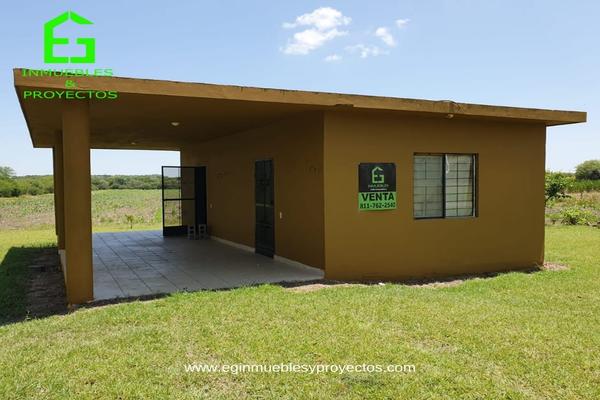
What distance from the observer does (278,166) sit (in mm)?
10070

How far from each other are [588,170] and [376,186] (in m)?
62.8

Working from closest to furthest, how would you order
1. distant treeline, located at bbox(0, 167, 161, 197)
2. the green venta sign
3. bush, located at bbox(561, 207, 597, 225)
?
the green venta sign
bush, located at bbox(561, 207, 597, 225)
distant treeline, located at bbox(0, 167, 161, 197)

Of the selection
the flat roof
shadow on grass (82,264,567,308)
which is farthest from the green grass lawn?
the flat roof

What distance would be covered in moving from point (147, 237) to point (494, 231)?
10420 millimetres

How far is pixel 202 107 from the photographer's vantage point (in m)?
7.90

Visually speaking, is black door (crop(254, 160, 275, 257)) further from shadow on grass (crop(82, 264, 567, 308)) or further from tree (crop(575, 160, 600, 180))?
tree (crop(575, 160, 600, 180))

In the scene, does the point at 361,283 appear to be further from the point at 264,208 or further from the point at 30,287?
the point at 30,287

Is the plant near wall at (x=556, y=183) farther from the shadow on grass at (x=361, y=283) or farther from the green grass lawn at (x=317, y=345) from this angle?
the green grass lawn at (x=317, y=345)

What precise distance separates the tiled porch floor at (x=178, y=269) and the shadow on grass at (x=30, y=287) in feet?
2.10

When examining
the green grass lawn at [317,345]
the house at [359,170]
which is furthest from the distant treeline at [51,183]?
the green grass lawn at [317,345]

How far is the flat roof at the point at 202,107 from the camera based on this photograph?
257 inches

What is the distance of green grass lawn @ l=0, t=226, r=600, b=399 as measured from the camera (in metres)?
4.09

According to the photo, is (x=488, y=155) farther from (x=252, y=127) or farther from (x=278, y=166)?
(x=252, y=127)

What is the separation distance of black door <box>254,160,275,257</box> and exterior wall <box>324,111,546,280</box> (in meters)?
2.38
